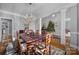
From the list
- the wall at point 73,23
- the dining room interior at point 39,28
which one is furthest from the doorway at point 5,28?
the wall at point 73,23

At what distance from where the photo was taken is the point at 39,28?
1725 millimetres

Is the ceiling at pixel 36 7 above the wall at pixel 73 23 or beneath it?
above

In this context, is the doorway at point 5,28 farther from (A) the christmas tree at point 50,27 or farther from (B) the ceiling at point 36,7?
(A) the christmas tree at point 50,27

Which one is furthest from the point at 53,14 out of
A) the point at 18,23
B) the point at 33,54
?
the point at 33,54

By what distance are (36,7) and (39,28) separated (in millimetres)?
303

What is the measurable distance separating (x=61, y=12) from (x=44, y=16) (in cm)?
24

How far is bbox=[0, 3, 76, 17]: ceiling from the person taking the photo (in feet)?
5.63

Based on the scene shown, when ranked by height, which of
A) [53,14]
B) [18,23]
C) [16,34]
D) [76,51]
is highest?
[53,14]

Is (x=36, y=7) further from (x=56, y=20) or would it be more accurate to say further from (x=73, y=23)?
(x=73, y=23)

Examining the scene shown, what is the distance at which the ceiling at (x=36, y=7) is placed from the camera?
67.5 inches

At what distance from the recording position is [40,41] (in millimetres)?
1728

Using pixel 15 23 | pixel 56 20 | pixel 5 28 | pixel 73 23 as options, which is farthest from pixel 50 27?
pixel 5 28

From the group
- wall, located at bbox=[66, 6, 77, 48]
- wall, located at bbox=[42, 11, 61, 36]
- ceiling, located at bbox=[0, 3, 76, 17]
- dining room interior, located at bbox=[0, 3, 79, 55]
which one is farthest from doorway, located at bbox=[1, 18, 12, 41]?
wall, located at bbox=[66, 6, 77, 48]
